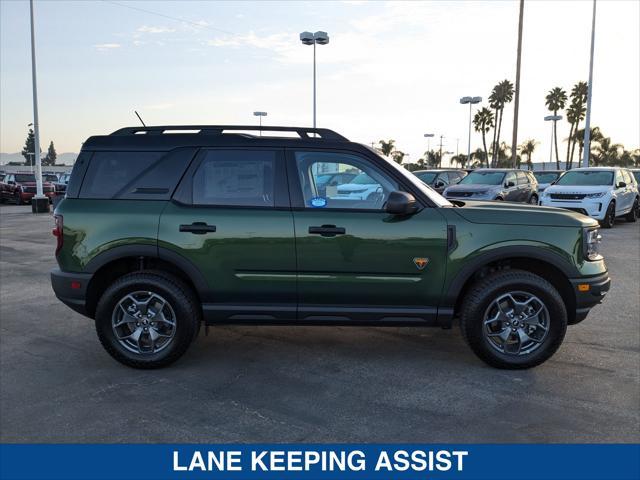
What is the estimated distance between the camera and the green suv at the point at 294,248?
452 centimetres

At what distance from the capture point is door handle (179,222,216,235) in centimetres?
455

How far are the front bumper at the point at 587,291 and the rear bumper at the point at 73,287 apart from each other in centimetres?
413

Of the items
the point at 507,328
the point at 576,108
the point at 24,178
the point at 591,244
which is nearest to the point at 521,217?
the point at 591,244

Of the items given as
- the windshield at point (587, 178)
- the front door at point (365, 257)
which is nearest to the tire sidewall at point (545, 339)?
the front door at point (365, 257)

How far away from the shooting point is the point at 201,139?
186 inches

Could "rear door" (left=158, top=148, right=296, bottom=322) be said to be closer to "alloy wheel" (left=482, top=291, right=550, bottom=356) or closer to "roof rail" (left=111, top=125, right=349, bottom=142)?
"roof rail" (left=111, top=125, right=349, bottom=142)

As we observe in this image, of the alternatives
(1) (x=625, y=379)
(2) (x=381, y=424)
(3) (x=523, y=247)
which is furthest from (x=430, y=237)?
(1) (x=625, y=379)

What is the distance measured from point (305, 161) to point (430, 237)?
1.24 m

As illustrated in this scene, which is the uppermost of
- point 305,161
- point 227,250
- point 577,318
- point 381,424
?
point 305,161

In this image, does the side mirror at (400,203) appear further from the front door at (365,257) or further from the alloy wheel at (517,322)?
the alloy wheel at (517,322)

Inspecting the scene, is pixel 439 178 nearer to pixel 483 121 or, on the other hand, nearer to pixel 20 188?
pixel 20 188

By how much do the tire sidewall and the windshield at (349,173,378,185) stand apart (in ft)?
4.35

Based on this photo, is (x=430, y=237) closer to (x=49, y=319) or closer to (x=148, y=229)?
(x=148, y=229)

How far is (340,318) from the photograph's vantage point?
15.1 feet
